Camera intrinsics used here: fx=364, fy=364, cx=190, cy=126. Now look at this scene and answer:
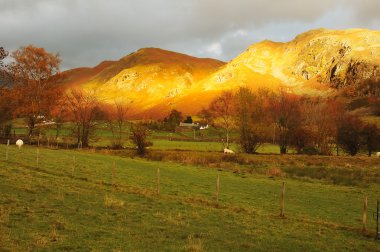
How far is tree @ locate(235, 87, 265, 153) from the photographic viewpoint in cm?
7450

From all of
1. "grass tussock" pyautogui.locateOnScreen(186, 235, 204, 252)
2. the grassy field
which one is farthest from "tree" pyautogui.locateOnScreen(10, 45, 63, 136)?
"grass tussock" pyautogui.locateOnScreen(186, 235, 204, 252)

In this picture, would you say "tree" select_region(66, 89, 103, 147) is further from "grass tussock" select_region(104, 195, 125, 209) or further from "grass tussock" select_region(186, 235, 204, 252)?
"grass tussock" select_region(186, 235, 204, 252)

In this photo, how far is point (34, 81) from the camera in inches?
2670

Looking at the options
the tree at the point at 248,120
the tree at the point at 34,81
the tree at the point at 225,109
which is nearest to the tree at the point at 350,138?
the tree at the point at 248,120

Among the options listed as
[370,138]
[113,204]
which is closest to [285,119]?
[370,138]

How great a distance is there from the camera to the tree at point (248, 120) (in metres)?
74.5

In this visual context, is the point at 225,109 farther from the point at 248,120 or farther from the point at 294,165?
the point at 294,165

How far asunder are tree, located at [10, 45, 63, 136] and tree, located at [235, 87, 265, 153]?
3630cm

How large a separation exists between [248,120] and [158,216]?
56.3 m

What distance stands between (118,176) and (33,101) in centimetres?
3771

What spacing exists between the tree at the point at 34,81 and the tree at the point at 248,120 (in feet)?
119

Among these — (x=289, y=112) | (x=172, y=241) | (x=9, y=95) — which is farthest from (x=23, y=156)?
(x=289, y=112)

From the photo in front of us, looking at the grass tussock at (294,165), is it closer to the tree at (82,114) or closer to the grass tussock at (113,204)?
the tree at (82,114)

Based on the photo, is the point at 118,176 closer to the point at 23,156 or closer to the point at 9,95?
the point at 23,156
